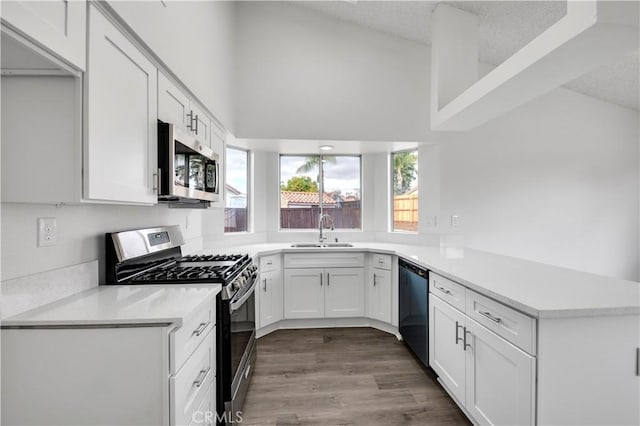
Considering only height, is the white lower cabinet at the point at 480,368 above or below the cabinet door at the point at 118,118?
below

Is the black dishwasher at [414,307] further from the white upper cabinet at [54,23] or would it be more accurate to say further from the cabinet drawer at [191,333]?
the white upper cabinet at [54,23]

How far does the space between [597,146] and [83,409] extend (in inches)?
193

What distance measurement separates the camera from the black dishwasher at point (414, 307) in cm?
243

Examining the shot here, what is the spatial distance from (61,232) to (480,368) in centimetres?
214

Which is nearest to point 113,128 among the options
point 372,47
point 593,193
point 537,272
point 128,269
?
point 128,269

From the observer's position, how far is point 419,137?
342 centimetres

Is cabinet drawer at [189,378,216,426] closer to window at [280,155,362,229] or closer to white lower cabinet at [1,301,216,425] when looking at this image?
white lower cabinet at [1,301,216,425]

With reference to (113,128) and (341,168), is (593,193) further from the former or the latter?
(113,128)

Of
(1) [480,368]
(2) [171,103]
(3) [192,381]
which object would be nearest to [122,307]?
(3) [192,381]

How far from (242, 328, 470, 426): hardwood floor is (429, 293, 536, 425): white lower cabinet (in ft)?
0.73

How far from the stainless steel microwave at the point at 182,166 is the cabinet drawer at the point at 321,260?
1286 millimetres

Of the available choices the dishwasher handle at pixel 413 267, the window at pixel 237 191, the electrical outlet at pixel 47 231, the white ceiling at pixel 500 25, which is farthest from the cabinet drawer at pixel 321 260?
the white ceiling at pixel 500 25

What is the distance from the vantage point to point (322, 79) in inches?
134

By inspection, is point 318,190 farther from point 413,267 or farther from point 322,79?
point 413,267
